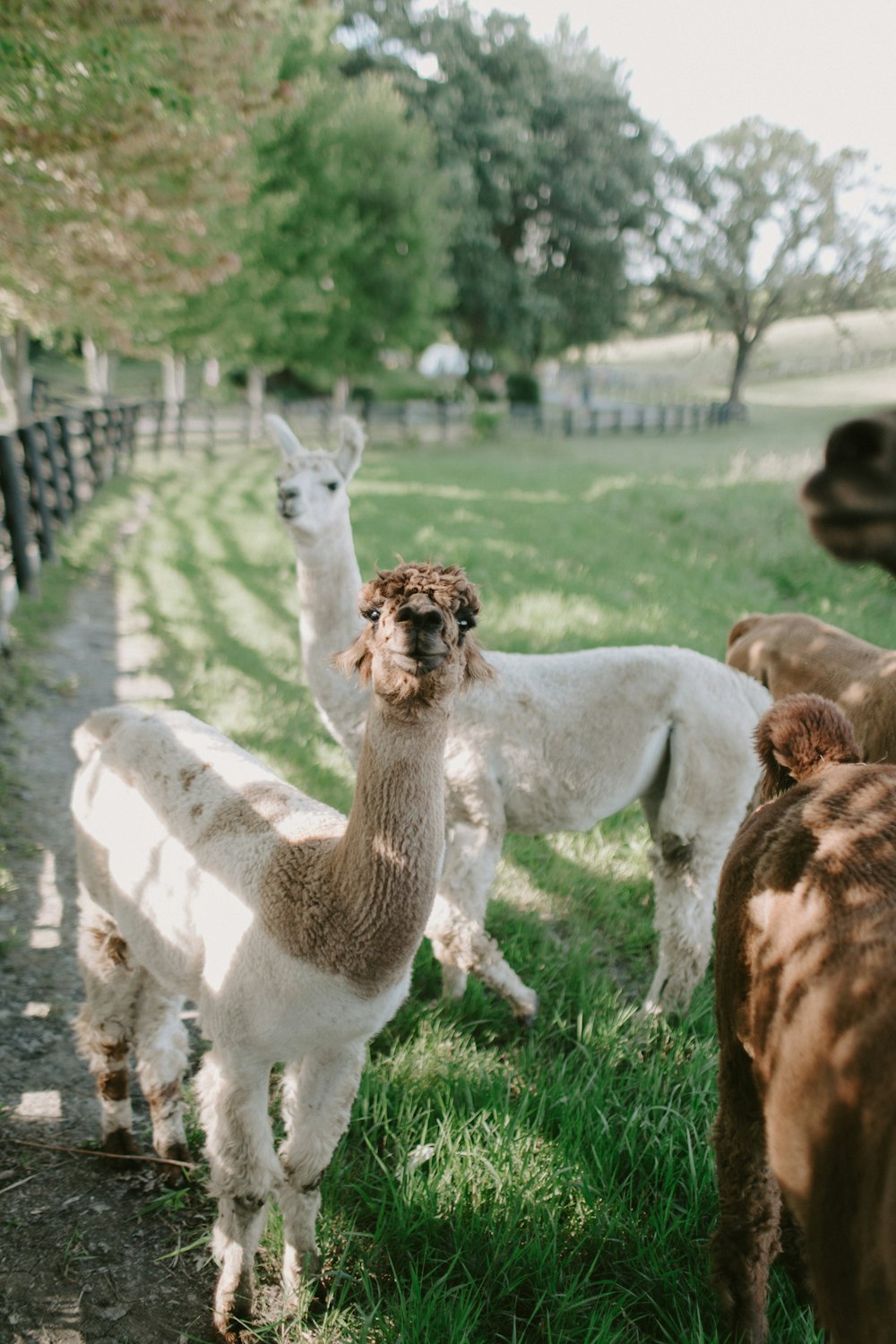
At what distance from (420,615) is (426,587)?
0.36 feet

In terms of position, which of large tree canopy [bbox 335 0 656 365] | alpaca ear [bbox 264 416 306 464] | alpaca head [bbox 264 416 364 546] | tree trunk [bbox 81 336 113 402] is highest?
large tree canopy [bbox 335 0 656 365]

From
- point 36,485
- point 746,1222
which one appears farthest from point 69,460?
point 746,1222

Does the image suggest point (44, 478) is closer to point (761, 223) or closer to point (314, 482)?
point (314, 482)

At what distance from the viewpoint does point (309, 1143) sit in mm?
2273

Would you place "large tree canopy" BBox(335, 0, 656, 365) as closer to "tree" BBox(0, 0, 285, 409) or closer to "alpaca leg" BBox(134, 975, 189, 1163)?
"tree" BBox(0, 0, 285, 409)

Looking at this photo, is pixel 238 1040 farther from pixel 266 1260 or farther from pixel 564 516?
pixel 564 516

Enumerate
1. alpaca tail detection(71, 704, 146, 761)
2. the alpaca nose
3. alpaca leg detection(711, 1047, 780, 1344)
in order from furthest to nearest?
alpaca tail detection(71, 704, 146, 761)
alpaca leg detection(711, 1047, 780, 1344)
the alpaca nose

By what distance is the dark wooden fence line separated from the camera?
7.18 m

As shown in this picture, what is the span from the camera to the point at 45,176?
5.76 metres

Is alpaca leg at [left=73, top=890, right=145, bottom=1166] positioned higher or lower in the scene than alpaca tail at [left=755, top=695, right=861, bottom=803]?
lower

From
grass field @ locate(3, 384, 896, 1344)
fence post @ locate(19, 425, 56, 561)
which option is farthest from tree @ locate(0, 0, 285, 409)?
grass field @ locate(3, 384, 896, 1344)

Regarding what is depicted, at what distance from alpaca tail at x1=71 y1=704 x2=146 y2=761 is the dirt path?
42.2 inches


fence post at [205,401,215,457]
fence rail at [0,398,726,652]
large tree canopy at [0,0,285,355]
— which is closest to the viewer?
large tree canopy at [0,0,285,355]

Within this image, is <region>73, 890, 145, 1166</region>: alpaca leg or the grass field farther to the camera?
<region>73, 890, 145, 1166</region>: alpaca leg
